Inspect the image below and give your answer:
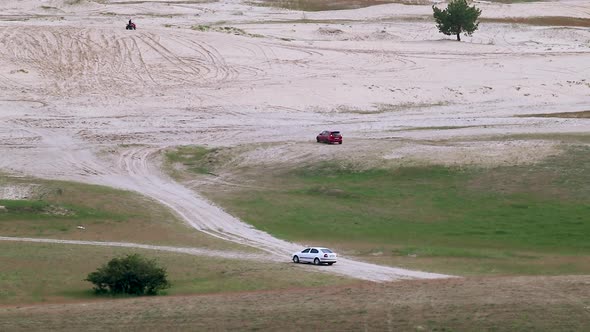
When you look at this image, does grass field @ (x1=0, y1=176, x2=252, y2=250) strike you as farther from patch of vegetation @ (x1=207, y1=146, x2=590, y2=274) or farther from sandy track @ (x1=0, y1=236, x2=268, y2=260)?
patch of vegetation @ (x1=207, y1=146, x2=590, y2=274)

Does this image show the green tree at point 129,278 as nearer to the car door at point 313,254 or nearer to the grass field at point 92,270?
the grass field at point 92,270

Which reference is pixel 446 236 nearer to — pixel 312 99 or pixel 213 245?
pixel 213 245

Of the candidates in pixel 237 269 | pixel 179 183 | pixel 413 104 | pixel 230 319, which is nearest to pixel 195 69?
pixel 413 104

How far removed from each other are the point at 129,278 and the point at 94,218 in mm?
14904

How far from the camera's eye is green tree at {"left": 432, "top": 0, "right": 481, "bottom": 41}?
112312mm

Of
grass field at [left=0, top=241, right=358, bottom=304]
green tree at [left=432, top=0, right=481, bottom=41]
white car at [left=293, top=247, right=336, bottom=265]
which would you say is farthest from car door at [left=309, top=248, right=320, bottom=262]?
green tree at [left=432, top=0, right=481, bottom=41]

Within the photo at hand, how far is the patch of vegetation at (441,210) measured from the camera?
166 feet

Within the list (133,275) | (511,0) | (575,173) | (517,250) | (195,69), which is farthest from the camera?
(511,0)

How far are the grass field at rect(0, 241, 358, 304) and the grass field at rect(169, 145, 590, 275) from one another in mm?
4697

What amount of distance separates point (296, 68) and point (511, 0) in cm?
5634

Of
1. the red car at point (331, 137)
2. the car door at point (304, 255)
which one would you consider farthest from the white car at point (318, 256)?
the red car at point (331, 137)

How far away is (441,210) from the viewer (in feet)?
189

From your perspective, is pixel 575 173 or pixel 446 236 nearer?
pixel 446 236

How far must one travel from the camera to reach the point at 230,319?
3650cm
